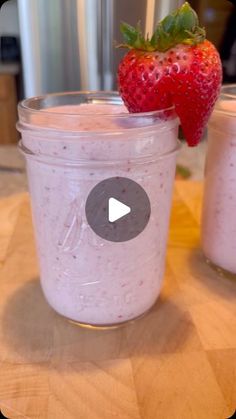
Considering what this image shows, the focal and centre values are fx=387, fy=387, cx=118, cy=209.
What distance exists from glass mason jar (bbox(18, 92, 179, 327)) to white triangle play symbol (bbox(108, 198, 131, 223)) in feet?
0.09

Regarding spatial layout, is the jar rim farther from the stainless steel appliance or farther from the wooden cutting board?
the stainless steel appliance

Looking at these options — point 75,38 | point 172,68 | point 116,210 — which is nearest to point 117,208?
point 116,210

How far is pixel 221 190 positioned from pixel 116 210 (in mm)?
218

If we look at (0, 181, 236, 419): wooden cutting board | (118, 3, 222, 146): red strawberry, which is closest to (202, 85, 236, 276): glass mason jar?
(0, 181, 236, 419): wooden cutting board

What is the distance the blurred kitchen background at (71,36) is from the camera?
3.48 ft

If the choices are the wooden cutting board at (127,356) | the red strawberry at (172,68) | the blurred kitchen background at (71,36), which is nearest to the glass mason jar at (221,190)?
the wooden cutting board at (127,356)

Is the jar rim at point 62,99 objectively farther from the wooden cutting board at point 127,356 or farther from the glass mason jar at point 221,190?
the wooden cutting board at point 127,356

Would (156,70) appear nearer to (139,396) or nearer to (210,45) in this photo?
(210,45)

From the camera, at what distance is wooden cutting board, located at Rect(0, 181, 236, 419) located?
1.26 ft

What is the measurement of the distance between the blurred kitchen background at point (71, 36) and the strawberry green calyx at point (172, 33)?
0.71m

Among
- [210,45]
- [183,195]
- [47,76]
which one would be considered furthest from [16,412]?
[47,76]

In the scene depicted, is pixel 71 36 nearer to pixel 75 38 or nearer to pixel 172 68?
pixel 75 38

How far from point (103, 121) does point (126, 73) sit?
0.06 meters

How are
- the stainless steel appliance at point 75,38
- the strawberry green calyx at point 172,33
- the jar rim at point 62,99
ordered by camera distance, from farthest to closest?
the stainless steel appliance at point 75,38 < the jar rim at point 62,99 < the strawberry green calyx at point 172,33
